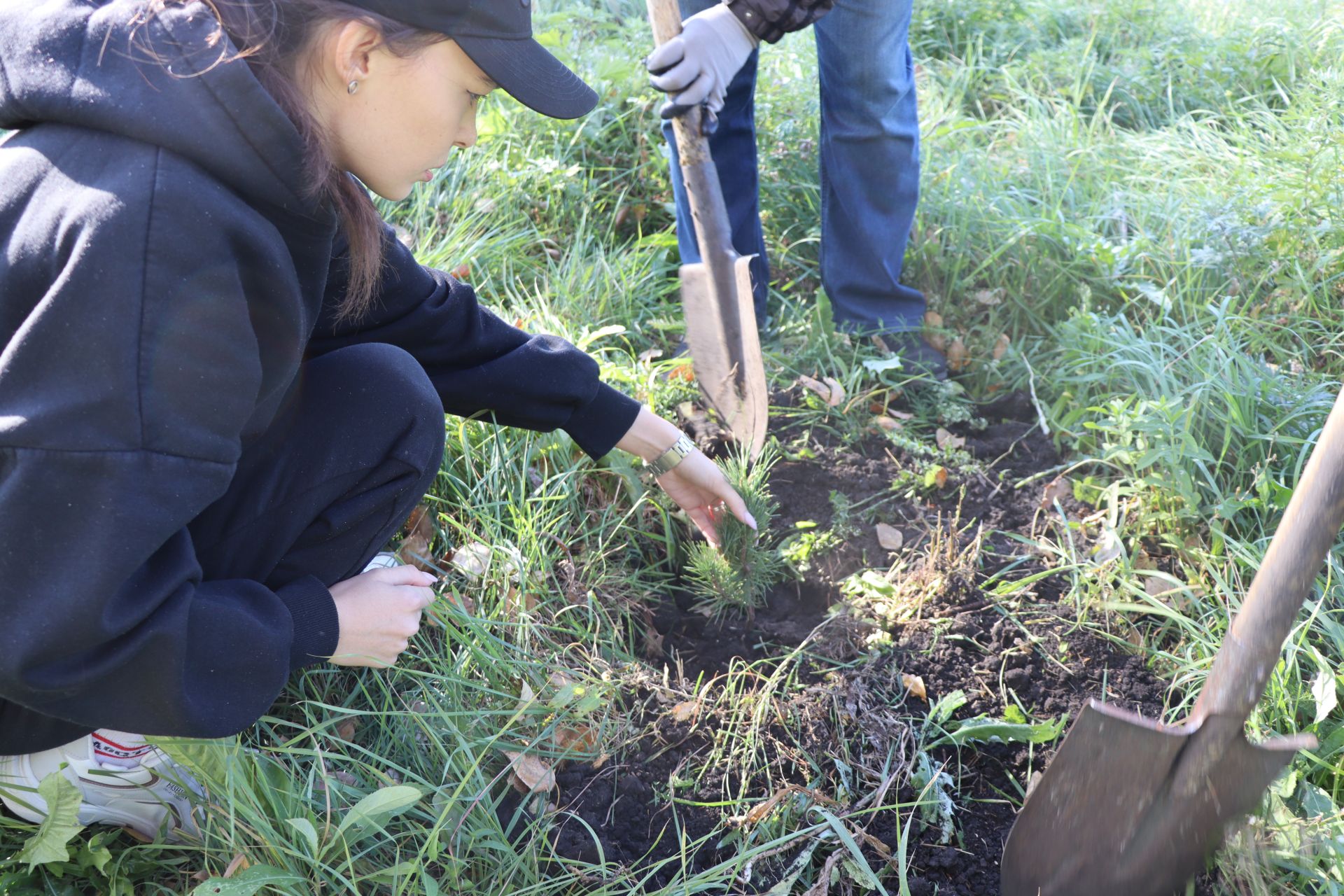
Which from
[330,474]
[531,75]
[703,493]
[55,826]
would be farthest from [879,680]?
[55,826]

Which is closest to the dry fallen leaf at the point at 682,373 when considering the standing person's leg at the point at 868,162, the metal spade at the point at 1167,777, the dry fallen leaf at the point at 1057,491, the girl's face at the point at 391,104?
the standing person's leg at the point at 868,162

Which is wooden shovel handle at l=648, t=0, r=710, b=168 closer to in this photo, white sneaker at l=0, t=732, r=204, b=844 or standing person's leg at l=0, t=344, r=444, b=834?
standing person's leg at l=0, t=344, r=444, b=834

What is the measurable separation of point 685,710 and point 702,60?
1.41 m

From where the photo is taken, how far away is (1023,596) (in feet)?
6.63

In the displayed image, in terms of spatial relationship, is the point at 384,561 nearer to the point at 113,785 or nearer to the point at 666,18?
the point at 113,785

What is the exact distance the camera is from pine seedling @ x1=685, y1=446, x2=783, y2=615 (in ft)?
6.58

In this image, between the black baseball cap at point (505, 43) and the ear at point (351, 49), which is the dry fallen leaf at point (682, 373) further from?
the ear at point (351, 49)

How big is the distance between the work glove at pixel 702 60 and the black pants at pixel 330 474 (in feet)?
3.20

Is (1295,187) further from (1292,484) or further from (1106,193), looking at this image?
(1292,484)

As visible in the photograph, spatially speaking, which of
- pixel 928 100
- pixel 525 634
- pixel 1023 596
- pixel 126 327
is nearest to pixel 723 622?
pixel 525 634

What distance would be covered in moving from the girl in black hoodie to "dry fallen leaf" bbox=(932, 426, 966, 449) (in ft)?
4.54

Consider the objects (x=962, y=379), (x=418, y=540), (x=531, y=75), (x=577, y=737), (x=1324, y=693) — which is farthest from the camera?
(x=962, y=379)

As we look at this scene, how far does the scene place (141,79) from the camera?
105cm

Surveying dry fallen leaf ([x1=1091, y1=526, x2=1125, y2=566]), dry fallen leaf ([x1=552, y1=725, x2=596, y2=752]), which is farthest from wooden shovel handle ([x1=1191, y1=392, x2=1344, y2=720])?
dry fallen leaf ([x1=552, y1=725, x2=596, y2=752])
